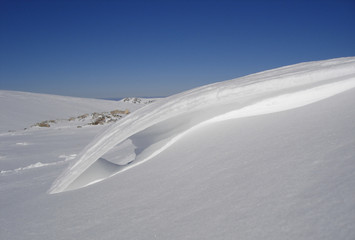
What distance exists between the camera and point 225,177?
3.43ft

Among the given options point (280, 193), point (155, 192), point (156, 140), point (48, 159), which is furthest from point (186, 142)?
point (48, 159)

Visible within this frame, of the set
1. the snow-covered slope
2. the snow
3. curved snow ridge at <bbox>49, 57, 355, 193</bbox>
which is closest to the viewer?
the snow

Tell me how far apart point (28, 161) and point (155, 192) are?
8.69 feet

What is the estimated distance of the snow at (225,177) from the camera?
0.74m

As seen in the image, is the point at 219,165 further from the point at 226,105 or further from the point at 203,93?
the point at 203,93

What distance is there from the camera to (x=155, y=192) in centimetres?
113

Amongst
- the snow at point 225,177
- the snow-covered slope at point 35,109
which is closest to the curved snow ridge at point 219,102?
the snow at point 225,177

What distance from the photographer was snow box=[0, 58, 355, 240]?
0.74m

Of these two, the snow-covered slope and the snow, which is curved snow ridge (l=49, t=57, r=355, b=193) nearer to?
the snow

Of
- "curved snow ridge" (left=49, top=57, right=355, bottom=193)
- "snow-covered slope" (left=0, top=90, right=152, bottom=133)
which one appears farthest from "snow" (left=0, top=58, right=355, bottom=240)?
"snow-covered slope" (left=0, top=90, right=152, bottom=133)

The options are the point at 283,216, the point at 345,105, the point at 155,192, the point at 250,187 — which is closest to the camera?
the point at 283,216

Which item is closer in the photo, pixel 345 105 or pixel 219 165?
pixel 219 165

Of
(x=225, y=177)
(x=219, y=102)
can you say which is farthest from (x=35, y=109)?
(x=225, y=177)

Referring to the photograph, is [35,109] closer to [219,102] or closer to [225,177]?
[219,102]
